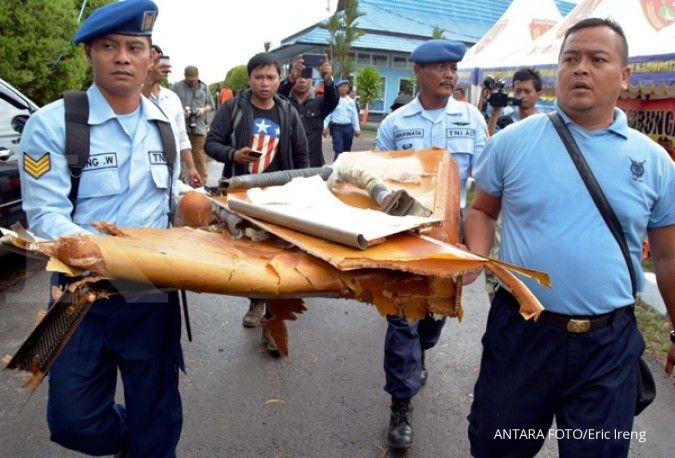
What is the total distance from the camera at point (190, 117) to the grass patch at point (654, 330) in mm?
6458

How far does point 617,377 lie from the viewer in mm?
1958

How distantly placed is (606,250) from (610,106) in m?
0.51

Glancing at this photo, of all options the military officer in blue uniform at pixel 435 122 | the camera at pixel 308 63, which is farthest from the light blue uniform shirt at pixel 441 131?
the camera at pixel 308 63

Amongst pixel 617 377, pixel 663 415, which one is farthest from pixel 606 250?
pixel 663 415

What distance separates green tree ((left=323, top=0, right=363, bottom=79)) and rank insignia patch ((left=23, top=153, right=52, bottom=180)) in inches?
1041

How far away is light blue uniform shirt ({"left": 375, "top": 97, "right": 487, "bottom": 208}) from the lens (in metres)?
3.24

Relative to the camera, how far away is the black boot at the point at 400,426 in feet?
9.29

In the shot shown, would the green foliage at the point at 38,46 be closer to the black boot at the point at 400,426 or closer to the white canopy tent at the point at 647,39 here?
the black boot at the point at 400,426

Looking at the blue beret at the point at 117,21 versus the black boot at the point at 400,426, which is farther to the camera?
the black boot at the point at 400,426

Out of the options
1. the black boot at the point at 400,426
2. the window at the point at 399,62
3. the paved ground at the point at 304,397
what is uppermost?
the window at the point at 399,62

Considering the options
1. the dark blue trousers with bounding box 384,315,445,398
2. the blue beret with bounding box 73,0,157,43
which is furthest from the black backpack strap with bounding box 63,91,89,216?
the dark blue trousers with bounding box 384,315,445,398

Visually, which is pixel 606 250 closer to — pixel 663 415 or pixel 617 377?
pixel 617 377

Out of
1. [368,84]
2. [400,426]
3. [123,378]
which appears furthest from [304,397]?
[368,84]

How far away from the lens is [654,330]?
428cm
